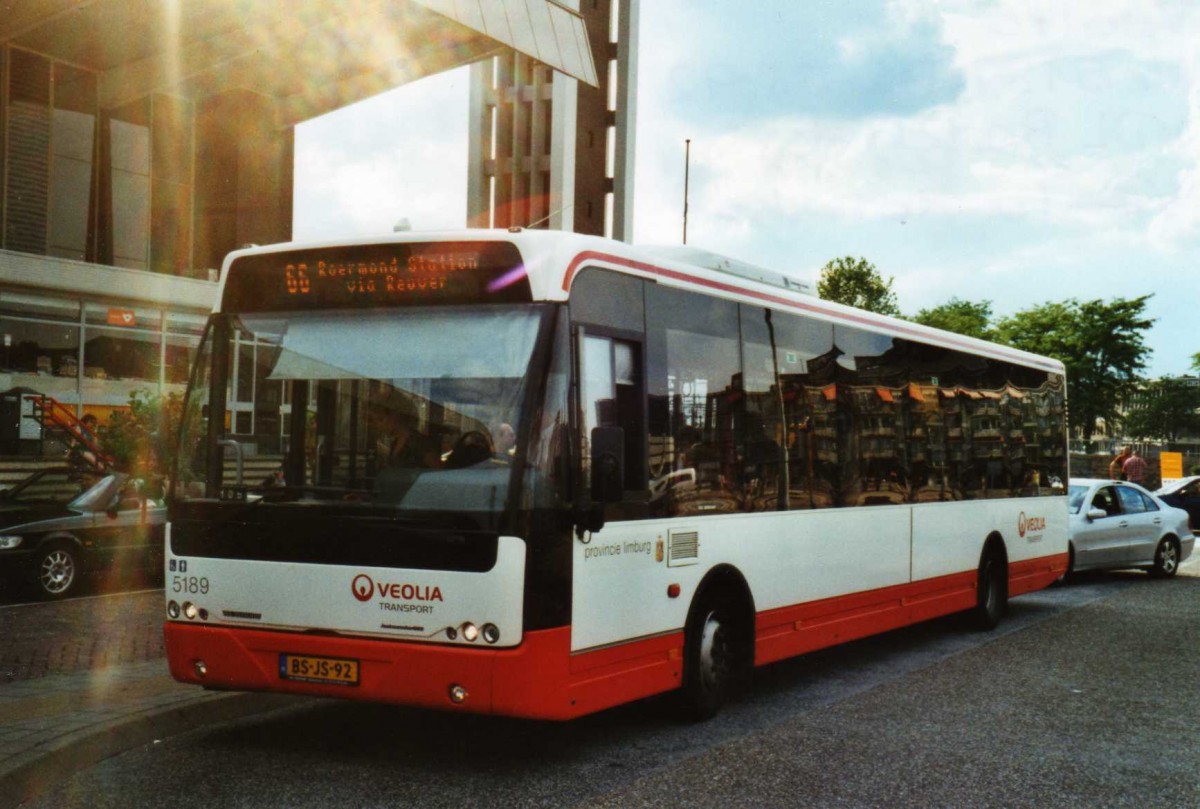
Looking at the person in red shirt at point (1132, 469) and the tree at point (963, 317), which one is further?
→ the tree at point (963, 317)

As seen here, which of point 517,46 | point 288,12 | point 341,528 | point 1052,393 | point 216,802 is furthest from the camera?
point 517,46

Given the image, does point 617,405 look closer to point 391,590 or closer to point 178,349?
point 391,590

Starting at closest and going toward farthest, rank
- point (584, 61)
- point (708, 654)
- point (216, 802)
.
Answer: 1. point (216, 802)
2. point (708, 654)
3. point (584, 61)

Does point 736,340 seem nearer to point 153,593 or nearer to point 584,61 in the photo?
point 153,593

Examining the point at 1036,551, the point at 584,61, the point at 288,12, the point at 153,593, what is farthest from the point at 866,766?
the point at 584,61

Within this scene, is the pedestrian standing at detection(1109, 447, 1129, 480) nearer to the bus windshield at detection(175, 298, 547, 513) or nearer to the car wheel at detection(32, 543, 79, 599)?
the car wheel at detection(32, 543, 79, 599)

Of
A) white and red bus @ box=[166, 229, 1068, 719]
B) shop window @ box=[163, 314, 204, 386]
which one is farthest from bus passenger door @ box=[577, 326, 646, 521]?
shop window @ box=[163, 314, 204, 386]

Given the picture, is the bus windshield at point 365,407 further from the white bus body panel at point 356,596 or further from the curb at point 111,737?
the curb at point 111,737

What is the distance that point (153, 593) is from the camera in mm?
13648

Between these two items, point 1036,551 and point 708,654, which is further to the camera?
point 1036,551

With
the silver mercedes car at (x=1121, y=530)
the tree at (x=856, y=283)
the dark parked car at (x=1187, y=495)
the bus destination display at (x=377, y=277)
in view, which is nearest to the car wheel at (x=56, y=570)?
the bus destination display at (x=377, y=277)

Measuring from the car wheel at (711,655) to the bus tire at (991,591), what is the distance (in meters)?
5.07

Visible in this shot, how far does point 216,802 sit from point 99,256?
20.1 meters

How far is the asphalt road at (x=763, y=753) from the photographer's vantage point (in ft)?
19.9
